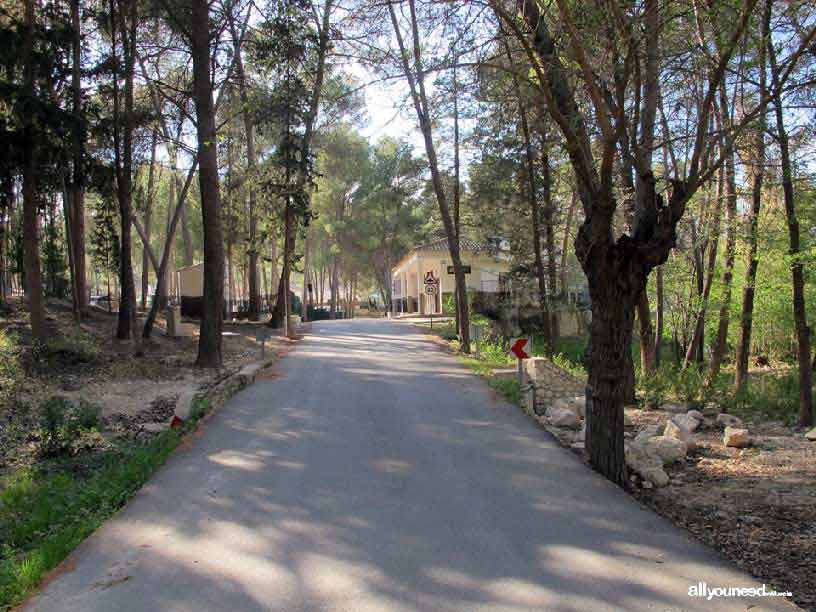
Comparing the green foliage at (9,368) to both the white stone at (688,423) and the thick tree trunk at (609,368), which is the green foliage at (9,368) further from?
the white stone at (688,423)

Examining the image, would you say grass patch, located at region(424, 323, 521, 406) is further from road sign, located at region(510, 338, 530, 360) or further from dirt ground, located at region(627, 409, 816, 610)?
dirt ground, located at region(627, 409, 816, 610)

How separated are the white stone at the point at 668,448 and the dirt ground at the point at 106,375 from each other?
7.53m

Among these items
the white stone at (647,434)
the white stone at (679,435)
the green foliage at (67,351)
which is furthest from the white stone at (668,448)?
the green foliage at (67,351)

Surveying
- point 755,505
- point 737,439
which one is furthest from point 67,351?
point 755,505

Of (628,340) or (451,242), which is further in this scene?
(451,242)

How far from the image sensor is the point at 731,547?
555cm

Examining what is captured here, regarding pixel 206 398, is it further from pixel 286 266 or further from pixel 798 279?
pixel 286 266

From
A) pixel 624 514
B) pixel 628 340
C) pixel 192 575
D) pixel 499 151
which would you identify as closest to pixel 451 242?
pixel 499 151

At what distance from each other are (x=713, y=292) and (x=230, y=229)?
26865mm

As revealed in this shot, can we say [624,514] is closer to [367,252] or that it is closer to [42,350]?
[42,350]

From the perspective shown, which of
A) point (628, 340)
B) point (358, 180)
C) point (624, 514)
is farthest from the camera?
point (358, 180)

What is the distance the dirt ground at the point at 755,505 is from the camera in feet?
16.8

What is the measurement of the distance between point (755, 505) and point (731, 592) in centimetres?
269

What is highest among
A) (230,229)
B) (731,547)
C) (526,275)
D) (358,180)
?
(358,180)
